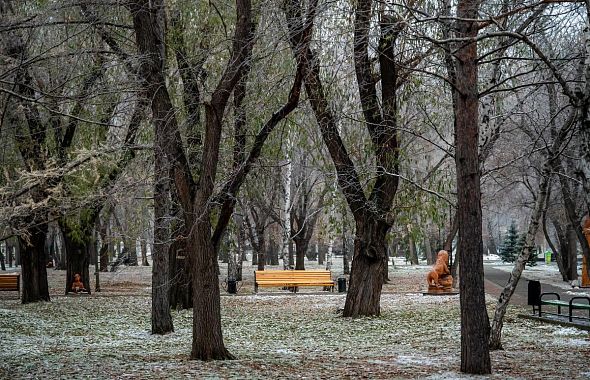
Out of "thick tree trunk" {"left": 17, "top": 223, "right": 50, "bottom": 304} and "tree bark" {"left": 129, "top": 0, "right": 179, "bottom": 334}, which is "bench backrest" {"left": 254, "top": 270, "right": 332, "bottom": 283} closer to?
"thick tree trunk" {"left": 17, "top": 223, "right": 50, "bottom": 304}

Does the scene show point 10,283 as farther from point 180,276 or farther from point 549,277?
point 549,277

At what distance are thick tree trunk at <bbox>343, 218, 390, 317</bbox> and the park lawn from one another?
0.38 meters

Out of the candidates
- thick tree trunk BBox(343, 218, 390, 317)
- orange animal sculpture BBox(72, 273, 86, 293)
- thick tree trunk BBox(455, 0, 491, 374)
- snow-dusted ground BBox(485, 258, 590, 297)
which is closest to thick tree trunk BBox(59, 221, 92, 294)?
orange animal sculpture BBox(72, 273, 86, 293)

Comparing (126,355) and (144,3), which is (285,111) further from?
(126,355)

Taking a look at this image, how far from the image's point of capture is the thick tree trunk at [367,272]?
1805 centimetres

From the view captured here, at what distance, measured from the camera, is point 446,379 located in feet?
31.6

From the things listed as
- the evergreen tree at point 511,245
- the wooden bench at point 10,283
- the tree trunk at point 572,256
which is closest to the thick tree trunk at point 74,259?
the wooden bench at point 10,283

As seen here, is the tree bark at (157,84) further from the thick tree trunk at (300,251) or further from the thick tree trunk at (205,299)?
the thick tree trunk at (300,251)

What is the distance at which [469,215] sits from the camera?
10.1 m

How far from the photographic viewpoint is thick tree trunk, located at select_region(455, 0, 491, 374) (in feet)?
32.5

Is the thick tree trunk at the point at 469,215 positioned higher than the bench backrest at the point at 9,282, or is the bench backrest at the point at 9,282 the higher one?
the thick tree trunk at the point at 469,215

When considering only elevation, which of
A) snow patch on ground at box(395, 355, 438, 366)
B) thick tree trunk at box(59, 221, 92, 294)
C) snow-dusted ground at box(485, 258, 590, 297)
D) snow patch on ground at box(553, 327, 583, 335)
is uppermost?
thick tree trunk at box(59, 221, 92, 294)

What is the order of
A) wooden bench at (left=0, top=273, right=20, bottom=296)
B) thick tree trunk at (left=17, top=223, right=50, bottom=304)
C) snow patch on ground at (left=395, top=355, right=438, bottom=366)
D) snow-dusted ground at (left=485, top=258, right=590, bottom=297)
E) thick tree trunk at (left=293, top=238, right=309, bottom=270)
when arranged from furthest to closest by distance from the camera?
thick tree trunk at (left=293, top=238, right=309, bottom=270)
snow-dusted ground at (left=485, top=258, right=590, bottom=297)
wooden bench at (left=0, top=273, right=20, bottom=296)
thick tree trunk at (left=17, top=223, right=50, bottom=304)
snow patch on ground at (left=395, top=355, right=438, bottom=366)

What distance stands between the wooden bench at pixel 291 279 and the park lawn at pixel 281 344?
4.02m
